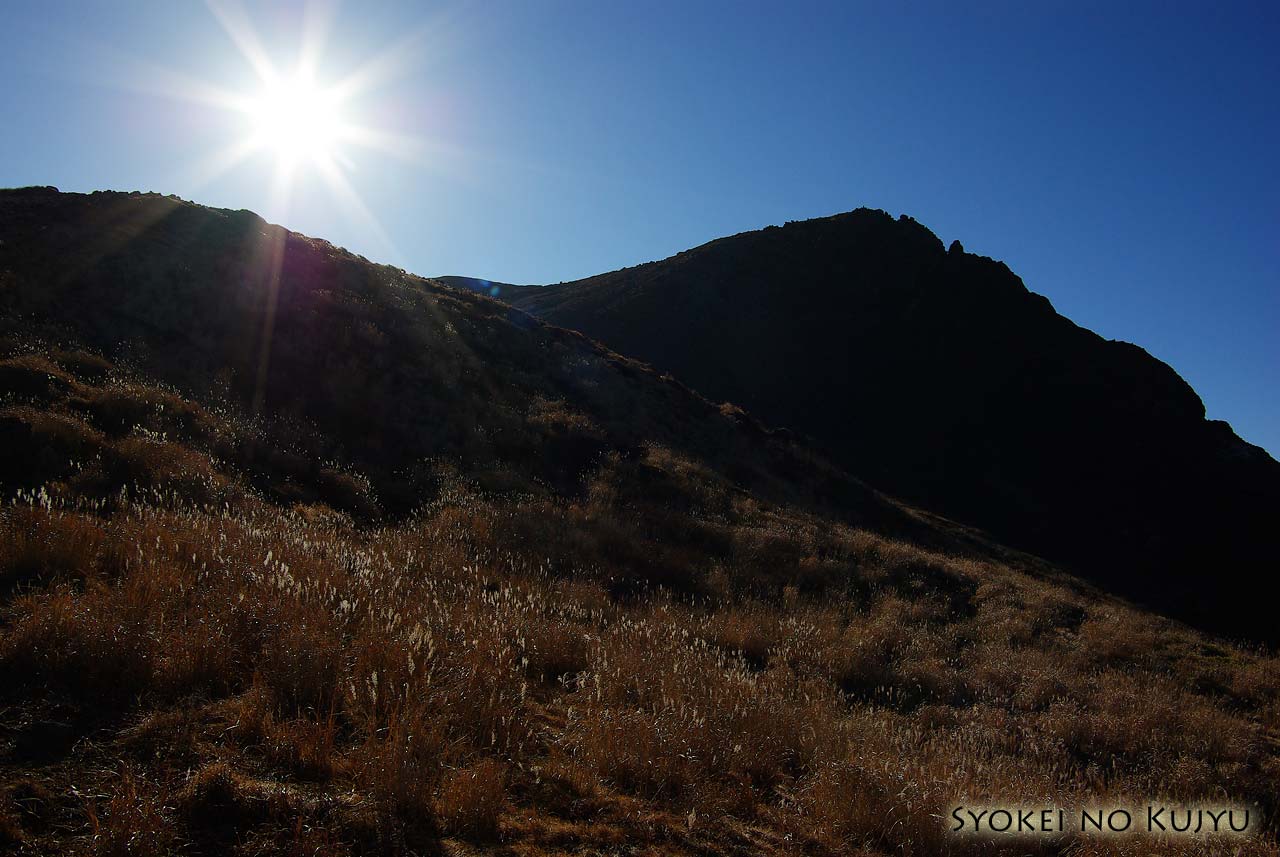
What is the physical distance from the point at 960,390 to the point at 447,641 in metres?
69.4

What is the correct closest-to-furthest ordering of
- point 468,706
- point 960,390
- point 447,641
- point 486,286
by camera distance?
point 468,706 < point 447,641 < point 960,390 < point 486,286

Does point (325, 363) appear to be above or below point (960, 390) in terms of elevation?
below

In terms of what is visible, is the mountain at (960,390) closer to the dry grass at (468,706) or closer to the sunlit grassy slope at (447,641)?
the sunlit grassy slope at (447,641)

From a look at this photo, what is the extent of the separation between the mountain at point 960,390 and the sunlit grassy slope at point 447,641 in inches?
1405

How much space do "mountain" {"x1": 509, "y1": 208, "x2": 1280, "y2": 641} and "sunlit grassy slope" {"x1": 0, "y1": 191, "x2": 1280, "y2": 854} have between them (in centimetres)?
3570

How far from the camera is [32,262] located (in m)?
15.4

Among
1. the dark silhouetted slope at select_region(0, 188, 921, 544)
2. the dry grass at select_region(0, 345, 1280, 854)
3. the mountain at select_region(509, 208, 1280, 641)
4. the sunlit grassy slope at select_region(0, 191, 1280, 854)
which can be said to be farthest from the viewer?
the mountain at select_region(509, 208, 1280, 641)

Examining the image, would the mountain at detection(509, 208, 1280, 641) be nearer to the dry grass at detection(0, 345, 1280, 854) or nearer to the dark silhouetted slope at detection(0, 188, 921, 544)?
the dark silhouetted slope at detection(0, 188, 921, 544)

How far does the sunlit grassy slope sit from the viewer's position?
9.92 feet

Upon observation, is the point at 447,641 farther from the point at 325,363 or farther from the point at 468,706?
the point at 325,363

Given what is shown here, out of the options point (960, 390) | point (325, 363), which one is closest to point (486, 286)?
point (960, 390)

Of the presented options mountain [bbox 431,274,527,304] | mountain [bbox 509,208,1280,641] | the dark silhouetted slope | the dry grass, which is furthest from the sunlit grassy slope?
mountain [bbox 431,274,527,304]

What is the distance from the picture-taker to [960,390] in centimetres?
6575

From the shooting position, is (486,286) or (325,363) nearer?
(325,363)
